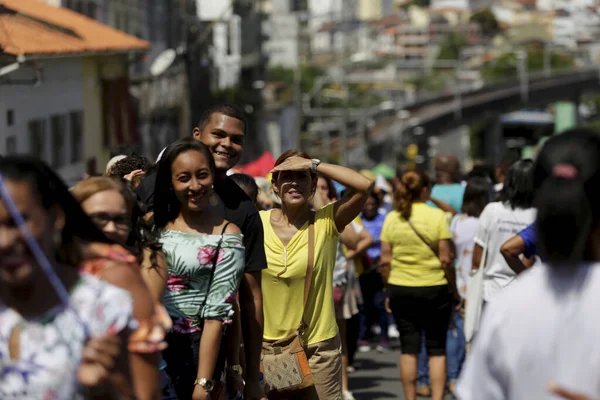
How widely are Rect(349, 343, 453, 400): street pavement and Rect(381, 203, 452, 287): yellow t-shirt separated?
1656 millimetres

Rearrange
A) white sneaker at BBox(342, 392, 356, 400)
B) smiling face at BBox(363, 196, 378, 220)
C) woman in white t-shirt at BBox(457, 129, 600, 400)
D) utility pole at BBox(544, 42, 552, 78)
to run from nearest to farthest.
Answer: woman in white t-shirt at BBox(457, 129, 600, 400), white sneaker at BBox(342, 392, 356, 400), smiling face at BBox(363, 196, 378, 220), utility pole at BBox(544, 42, 552, 78)

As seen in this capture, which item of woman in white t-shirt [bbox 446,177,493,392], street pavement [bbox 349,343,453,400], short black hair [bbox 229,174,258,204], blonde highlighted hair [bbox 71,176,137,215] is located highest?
blonde highlighted hair [bbox 71,176,137,215]

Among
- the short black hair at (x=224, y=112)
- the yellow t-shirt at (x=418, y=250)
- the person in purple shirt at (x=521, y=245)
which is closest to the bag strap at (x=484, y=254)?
the yellow t-shirt at (x=418, y=250)

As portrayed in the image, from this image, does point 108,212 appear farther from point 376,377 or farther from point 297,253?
point 376,377

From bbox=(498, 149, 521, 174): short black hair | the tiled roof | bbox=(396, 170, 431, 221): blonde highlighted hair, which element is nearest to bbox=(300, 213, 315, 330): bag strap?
bbox=(396, 170, 431, 221): blonde highlighted hair

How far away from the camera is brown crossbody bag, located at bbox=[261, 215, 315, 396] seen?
703 cm

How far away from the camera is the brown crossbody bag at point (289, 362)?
7.03 metres

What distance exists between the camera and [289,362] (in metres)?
7.06

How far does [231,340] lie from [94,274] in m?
2.06

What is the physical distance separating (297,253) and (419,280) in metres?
2.89

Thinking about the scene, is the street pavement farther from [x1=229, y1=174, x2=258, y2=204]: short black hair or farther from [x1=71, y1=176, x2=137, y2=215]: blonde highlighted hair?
[x1=71, y1=176, x2=137, y2=215]: blonde highlighted hair

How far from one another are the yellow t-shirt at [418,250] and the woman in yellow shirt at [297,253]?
266 centimetres

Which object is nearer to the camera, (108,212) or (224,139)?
(108,212)

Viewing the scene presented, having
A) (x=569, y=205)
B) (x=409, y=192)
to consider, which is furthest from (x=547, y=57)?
(x=569, y=205)
